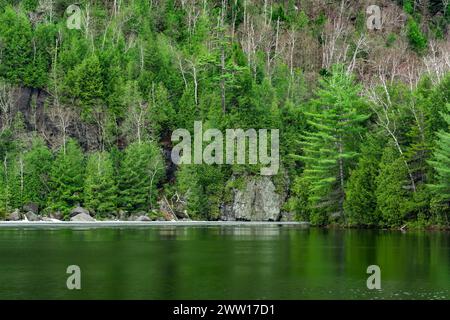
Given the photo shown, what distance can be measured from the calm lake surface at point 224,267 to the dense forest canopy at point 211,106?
55.5 feet

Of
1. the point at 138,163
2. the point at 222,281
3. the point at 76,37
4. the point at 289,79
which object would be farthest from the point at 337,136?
the point at 222,281

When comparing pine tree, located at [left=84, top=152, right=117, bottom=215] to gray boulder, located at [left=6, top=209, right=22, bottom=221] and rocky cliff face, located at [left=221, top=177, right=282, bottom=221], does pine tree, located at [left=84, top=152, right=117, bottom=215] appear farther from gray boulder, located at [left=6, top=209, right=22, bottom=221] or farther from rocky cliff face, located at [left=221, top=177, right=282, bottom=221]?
rocky cliff face, located at [left=221, top=177, right=282, bottom=221]

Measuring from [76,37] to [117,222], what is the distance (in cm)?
2689

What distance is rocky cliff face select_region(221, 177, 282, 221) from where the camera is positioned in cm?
8150

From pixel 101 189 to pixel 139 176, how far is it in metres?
4.17

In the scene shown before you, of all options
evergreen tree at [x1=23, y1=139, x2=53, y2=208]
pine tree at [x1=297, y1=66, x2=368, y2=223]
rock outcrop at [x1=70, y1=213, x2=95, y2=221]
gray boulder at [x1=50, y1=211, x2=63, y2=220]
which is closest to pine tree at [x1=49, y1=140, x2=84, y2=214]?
gray boulder at [x1=50, y1=211, x2=63, y2=220]

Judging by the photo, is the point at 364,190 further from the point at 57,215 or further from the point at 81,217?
the point at 57,215

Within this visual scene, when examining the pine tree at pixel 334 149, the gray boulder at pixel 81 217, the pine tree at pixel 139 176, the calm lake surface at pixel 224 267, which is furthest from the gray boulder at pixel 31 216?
the calm lake surface at pixel 224 267

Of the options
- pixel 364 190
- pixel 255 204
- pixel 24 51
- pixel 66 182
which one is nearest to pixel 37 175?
pixel 66 182

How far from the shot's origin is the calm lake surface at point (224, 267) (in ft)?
84.4

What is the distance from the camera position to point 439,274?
29.7 meters

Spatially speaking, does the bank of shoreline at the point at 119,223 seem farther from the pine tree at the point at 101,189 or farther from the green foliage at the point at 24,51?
the green foliage at the point at 24,51

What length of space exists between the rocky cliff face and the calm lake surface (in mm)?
32039

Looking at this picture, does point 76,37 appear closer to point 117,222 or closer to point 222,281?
point 117,222
